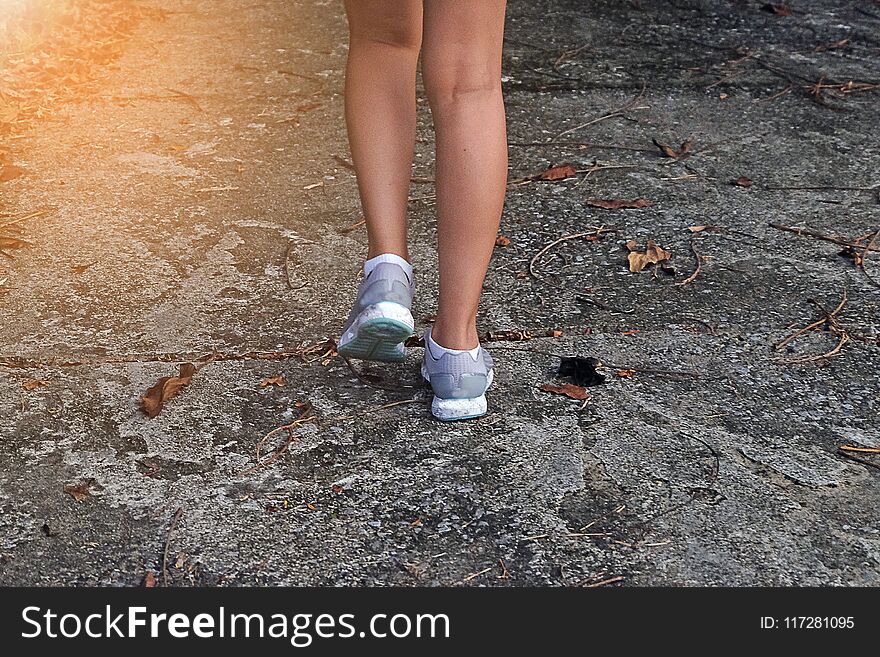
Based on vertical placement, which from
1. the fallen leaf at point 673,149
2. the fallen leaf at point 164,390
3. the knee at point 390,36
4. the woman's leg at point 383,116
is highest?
the knee at point 390,36

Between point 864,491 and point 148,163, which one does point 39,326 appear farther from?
point 864,491

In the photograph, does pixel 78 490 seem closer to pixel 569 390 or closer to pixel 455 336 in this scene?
pixel 455 336

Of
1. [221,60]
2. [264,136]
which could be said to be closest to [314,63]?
[221,60]

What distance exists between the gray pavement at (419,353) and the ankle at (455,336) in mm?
155

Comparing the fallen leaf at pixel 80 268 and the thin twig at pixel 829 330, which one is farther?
the fallen leaf at pixel 80 268

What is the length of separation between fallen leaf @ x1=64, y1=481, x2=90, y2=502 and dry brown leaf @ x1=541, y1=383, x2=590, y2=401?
951 millimetres

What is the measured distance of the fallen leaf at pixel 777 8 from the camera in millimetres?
4961

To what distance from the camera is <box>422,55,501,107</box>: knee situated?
76.9 inches

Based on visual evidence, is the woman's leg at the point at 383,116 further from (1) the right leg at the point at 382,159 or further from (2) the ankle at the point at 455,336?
(2) the ankle at the point at 455,336

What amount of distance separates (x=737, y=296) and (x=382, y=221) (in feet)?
3.30

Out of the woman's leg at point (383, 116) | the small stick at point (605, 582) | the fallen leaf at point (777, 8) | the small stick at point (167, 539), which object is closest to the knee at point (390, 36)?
the woman's leg at point (383, 116)

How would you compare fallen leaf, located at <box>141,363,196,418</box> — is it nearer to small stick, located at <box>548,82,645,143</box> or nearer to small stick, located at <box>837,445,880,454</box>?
small stick, located at <box>837,445,880,454</box>

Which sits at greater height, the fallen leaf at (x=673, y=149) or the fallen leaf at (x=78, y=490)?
the fallen leaf at (x=673, y=149)

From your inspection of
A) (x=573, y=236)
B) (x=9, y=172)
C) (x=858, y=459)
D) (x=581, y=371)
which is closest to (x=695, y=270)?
(x=573, y=236)
